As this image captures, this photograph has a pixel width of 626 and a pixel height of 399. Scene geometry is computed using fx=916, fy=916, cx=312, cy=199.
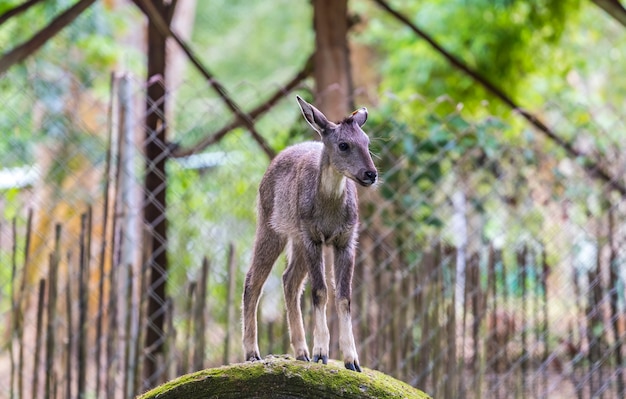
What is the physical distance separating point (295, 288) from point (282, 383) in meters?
0.52

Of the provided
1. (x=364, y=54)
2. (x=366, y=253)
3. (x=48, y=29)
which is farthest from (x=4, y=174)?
(x=364, y=54)

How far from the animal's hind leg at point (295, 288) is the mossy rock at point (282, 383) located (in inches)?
7.7

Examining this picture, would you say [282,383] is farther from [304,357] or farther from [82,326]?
[82,326]

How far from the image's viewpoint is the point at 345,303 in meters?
3.55

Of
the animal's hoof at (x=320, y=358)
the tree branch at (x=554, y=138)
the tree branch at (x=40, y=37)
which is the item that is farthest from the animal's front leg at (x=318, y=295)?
the tree branch at (x=554, y=138)

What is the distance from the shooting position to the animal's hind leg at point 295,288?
375cm

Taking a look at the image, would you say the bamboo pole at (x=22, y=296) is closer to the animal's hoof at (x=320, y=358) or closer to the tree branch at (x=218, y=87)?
the tree branch at (x=218, y=87)

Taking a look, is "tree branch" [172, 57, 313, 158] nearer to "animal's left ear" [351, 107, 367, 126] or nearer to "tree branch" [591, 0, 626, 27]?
"tree branch" [591, 0, 626, 27]

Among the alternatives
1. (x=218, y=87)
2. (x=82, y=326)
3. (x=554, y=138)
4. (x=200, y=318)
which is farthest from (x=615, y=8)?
(x=82, y=326)

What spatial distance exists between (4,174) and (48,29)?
8.89ft

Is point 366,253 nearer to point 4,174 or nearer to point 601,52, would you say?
point 4,174

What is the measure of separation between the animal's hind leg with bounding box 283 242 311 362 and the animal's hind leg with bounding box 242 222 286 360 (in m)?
0.07

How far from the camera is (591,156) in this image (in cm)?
675

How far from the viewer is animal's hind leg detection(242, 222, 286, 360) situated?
152 inches
